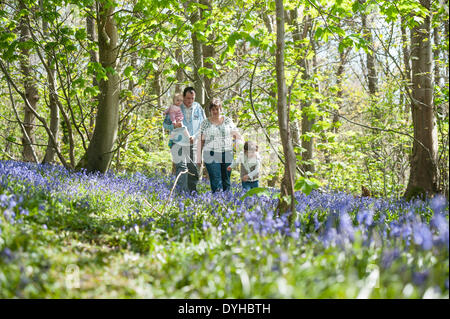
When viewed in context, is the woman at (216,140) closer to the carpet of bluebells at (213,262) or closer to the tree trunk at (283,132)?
the tree trunk at (283,132)

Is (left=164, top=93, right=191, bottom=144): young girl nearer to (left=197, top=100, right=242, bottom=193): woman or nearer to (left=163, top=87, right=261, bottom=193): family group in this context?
(left=163, top=87, right=261, bottom=193): family group

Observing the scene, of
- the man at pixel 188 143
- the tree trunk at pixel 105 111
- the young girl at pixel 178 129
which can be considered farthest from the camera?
the tree trunk at pixel 105 111

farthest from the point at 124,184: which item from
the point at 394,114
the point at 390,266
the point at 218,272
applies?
the point at 394,114

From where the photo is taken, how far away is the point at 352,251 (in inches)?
92.6

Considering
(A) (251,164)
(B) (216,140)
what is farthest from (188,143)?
(A) (251,164)

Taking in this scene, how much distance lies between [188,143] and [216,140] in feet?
1.72

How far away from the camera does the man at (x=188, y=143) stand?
6.03 meters

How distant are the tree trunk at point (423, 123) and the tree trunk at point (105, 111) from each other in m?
5.75

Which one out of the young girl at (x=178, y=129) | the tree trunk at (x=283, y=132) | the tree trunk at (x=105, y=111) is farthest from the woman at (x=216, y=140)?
the tree trunk at (x=283, y=132)

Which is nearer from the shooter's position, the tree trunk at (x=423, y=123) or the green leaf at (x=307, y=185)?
the green leaf at (x=307, y=185)

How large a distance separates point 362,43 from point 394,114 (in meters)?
7.72

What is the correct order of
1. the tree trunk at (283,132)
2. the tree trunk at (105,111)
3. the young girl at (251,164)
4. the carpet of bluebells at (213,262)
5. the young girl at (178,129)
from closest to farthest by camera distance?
the carpet of bluebells at (213,262) < the tree trunk at (283,132) < the young girl at (178,129) < the tree trunk at (105,111) < the young girl at (251,164)

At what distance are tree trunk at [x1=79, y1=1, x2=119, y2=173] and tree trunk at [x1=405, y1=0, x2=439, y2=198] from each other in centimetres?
575

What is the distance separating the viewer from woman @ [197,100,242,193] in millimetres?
6062
